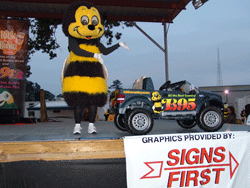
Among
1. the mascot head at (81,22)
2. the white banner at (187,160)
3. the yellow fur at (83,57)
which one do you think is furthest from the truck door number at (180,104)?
the mascot head at (81,22)

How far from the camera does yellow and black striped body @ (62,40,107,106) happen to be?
3.05 m

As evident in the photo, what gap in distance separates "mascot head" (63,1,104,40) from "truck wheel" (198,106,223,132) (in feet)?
6.50

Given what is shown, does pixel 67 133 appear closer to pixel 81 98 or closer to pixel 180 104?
pixel 81 98

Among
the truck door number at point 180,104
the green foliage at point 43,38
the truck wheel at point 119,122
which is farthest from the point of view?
the green foliage at point 43,38

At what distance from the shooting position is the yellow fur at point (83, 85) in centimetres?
305

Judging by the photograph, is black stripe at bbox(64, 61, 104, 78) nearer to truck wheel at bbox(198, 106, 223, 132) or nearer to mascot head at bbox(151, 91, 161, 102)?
mascot head at bbox(151, 91, 161, 102)

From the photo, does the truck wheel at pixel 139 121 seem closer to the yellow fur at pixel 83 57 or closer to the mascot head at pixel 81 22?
the yellow fur at pixel 83 57

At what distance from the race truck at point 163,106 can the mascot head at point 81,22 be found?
0.94 metres

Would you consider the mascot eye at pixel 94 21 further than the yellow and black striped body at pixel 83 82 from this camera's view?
Yes

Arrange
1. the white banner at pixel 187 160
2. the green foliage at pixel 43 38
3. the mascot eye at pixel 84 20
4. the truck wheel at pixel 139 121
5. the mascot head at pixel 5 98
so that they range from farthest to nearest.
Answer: the green foliage at pixel 43 38, the mascot head at pixel 5 98, the mascot eye at pixel 84 20, the truck wheel at pixel 139 121, the white banner at pixel 187 160

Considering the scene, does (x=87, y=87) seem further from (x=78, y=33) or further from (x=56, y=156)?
(x=56, y=156)

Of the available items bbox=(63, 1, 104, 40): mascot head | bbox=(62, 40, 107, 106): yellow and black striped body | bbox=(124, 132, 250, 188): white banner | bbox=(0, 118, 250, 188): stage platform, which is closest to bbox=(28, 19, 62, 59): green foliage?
bbox=(63, 1, 104, 40): mascot head

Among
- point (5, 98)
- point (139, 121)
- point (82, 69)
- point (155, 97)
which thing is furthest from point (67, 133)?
point (5, 98)

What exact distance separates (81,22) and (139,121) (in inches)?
64.3
